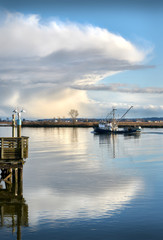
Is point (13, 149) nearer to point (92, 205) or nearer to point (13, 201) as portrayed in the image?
point (13, 201)

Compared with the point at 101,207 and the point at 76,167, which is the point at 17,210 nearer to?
the point at 101,207

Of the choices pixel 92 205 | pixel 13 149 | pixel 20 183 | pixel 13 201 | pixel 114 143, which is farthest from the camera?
pixel 114 143

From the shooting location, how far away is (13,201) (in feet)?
95.4

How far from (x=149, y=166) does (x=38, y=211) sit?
3011cm

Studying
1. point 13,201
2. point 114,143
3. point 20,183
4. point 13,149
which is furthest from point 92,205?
point 114,143

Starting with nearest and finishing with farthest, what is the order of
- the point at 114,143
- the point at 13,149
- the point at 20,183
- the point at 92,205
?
1. the point at 92,205
2. the point at 13,149
3. the point at 20,183
4. the point at 114,143

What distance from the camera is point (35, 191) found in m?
33.4

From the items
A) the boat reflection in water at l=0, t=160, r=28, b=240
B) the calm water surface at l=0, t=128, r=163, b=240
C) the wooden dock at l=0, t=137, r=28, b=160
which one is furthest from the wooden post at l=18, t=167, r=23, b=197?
the wooden dock at l=0, t=137, r=28, b=160

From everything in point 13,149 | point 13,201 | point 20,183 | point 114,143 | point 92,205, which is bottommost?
point 92,205

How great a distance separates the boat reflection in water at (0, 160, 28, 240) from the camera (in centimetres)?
2352

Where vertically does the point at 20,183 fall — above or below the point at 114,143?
above

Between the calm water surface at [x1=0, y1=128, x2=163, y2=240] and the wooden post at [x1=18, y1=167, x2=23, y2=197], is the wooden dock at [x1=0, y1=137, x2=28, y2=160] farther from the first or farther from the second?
the calm water surface at [x1=0, y1=128, x2=163, y2=240]

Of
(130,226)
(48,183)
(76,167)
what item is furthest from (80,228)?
(76,167)

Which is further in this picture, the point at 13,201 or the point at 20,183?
the point at 20,183
